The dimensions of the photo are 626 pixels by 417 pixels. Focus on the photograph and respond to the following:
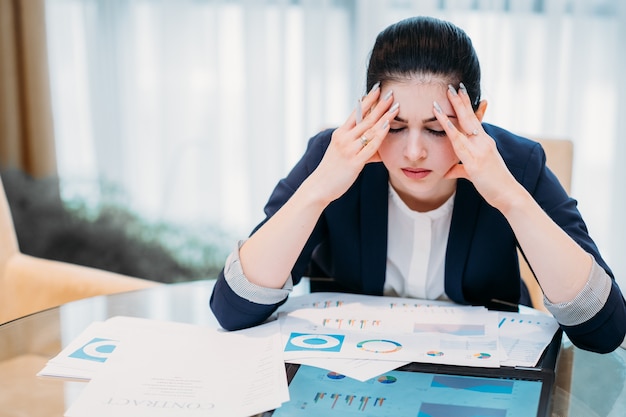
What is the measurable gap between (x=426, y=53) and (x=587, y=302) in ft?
1.68

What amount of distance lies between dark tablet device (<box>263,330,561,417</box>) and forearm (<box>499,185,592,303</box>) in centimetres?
16

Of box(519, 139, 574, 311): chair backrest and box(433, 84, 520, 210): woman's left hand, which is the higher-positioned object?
box(433, 84, 520, 210): woman's left hand

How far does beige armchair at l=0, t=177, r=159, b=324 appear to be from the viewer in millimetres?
1908

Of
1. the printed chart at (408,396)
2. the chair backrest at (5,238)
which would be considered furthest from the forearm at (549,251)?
the chair backrest at (5,238)

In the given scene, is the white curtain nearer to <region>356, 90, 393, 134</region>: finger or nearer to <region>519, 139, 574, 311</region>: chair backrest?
<region>519, 139, 574, 311</region>: chair backrest

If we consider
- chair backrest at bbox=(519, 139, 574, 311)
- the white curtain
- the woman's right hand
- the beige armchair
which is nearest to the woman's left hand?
the woman's right hand

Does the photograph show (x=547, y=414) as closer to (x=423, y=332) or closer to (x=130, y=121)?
(x=423, y=332)

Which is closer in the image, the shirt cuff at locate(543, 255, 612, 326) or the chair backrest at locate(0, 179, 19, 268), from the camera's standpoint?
the shirt cuff at locate(543, 255, 612, 326)

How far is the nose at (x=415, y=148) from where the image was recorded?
143cm

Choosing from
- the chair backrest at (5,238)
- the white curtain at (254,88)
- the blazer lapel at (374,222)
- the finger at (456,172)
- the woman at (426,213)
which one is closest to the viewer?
the woman at (426,213)

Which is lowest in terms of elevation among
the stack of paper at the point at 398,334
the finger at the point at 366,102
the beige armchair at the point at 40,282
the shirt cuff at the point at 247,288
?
the beige armchair at the point at 40,282

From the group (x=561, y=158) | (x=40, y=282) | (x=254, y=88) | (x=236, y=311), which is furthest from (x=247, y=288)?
(x=254, y=88)

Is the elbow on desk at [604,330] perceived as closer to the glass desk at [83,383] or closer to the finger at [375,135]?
the glass desk at [83,383]

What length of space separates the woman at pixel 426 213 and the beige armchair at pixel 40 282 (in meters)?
0.51
